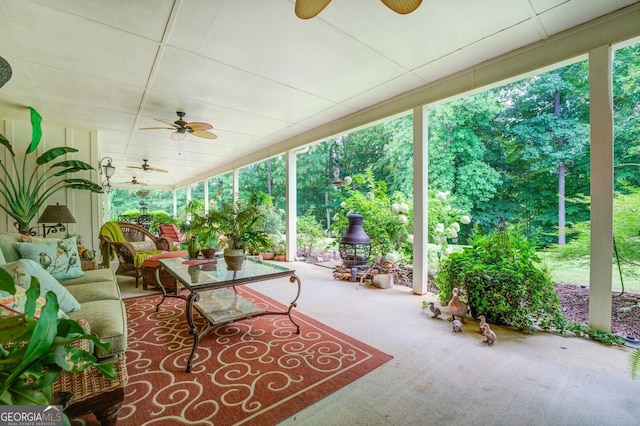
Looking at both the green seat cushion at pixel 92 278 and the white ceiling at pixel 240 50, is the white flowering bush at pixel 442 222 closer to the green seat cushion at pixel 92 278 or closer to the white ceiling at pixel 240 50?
the white ceiling at pixel 240 50

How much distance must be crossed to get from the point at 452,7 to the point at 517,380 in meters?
2.80

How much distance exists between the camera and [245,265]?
307 cm

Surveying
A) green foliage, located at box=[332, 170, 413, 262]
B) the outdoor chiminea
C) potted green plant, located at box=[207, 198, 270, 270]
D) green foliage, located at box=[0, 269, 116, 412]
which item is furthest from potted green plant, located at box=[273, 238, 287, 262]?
green foliage, located at box=[0, 269, 116, 412]

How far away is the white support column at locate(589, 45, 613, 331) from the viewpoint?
236 centimetres

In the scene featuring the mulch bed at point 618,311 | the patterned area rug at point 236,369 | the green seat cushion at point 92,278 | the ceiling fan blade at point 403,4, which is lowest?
the patterned area rug at point 236,369

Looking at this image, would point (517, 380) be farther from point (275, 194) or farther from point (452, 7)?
point (275, 194)

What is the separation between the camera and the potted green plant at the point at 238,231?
279 cm

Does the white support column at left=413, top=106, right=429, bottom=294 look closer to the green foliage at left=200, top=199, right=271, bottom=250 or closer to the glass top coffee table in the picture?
the glass top coffee table

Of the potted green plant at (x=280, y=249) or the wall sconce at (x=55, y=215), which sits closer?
the wall sconce at (x=55, y=215)

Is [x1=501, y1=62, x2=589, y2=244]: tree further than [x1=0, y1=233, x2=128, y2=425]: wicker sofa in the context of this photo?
Yes

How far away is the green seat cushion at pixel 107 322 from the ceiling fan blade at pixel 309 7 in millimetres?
2251

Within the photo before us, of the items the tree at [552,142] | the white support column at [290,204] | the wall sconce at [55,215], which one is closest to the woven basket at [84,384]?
the wall sconce at [55,215]

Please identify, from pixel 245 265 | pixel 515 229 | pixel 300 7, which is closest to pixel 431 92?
pixel 515 229

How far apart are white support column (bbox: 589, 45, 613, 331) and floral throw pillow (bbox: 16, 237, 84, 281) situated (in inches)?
187
